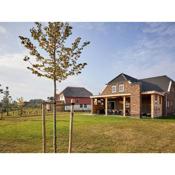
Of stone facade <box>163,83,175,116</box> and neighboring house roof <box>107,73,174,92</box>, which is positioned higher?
neighboring house roof <box>107,73,174,92</box>

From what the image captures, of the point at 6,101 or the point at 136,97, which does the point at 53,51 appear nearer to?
the point at 136,97

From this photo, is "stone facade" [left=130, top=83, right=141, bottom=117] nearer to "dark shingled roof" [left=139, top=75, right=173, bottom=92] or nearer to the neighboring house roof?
the neighboring house roof

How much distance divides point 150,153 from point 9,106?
16848 millimetres

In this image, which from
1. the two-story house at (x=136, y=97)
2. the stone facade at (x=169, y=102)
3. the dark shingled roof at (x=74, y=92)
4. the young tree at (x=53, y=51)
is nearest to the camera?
the young tree at (x=53, y=51)

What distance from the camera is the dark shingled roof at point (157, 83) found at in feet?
63.9

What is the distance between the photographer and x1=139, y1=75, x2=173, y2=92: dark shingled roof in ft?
63.9

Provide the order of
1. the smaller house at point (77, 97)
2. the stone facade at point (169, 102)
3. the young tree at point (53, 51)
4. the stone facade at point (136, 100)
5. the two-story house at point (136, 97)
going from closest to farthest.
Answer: the young tree at point (53, 51) < the stone facade at point (136, 100) < the two-story house at point (136, 97) < the stone facade at point (169, 102) < the smaller house at point (77, 97)

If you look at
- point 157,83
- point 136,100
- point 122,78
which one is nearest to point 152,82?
point 157,83

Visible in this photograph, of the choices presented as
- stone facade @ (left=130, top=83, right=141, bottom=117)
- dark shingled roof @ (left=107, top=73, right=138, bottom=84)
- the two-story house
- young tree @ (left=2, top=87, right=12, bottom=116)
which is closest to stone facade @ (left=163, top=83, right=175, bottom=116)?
the two-story house

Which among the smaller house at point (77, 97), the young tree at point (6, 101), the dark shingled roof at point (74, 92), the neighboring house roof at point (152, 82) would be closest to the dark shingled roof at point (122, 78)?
the neighboring house roof at point (152, 82)

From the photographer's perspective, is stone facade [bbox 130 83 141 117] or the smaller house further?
the smaller house

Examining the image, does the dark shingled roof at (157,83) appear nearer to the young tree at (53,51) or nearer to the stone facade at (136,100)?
the stone facade at (136,100)

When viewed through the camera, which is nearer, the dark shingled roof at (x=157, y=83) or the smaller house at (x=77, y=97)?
the dark shingled roof at (x=157, y=83)

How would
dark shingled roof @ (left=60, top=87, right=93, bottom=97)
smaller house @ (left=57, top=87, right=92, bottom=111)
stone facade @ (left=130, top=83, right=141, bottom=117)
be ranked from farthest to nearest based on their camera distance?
dark shingled roof @ (left=60, top=87, right=93, bottom=97)
smaller house @ (left=57, top=87, right=92, bottom=111)
stone facade @ (left=130, top=83, right=141, bottom=117)
